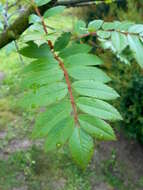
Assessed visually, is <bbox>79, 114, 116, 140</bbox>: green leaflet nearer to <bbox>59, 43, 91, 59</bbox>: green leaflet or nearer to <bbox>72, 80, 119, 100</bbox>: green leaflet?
<bbox>72, 80, 119, 100</bbox>: green leaflet

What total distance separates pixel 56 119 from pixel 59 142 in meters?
0.05

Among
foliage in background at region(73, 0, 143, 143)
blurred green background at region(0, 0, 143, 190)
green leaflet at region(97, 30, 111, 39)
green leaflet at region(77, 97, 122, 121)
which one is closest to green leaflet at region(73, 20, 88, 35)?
green leaflet at region(97, 30, 111, 39)

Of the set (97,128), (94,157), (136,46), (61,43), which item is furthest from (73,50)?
(94,157)

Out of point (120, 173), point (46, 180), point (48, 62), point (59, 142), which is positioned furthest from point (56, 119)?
point (120, 173)

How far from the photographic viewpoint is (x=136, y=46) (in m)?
0.74

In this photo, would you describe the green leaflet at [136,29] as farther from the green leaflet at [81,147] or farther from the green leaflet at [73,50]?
the green leaflet at [81,147]

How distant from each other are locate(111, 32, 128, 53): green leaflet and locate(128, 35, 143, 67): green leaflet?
0.04ft

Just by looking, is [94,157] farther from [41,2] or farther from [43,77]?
[43,77]

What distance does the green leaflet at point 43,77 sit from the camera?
0.69m

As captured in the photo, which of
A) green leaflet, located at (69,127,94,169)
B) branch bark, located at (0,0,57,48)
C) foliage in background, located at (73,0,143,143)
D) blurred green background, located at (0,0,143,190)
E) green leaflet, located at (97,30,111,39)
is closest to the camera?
green leaflet, located at (69,127,94,169)

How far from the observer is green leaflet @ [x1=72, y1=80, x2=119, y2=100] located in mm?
650

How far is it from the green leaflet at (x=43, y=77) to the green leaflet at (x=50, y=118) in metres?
0.08

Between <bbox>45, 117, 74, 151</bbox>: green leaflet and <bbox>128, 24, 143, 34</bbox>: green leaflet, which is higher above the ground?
<bbox>128, 24, 143, 34</bbox>: green leaflet

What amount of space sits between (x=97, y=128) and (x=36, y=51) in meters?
0.29
